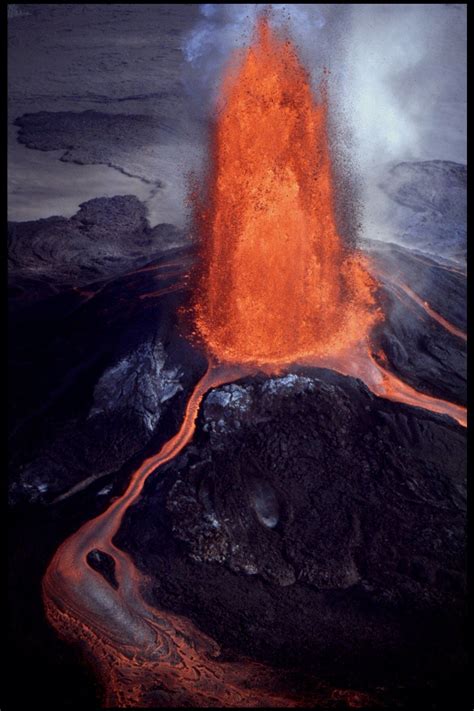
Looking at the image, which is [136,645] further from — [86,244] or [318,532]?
[86,244]

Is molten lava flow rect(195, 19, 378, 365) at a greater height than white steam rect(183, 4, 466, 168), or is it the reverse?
white steam rect(183, 4, 466, 168)

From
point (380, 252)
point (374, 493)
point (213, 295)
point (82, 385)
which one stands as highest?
point (380, 252)

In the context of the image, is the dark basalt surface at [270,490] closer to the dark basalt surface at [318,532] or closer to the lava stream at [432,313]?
the dark basalt surface at [318,532]

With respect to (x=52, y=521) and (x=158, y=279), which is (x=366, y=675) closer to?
(x=52, y=521)

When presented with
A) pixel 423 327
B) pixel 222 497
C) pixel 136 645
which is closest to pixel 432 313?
pixel 423 327

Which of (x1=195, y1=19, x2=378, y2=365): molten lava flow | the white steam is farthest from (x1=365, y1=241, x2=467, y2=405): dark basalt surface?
the white steam

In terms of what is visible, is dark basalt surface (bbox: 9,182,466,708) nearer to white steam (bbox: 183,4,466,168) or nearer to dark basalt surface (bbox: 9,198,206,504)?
dark basalt surface (bbox: 9,198,206,504)

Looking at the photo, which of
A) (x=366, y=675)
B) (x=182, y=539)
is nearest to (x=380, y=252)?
(x=182, y=539)
